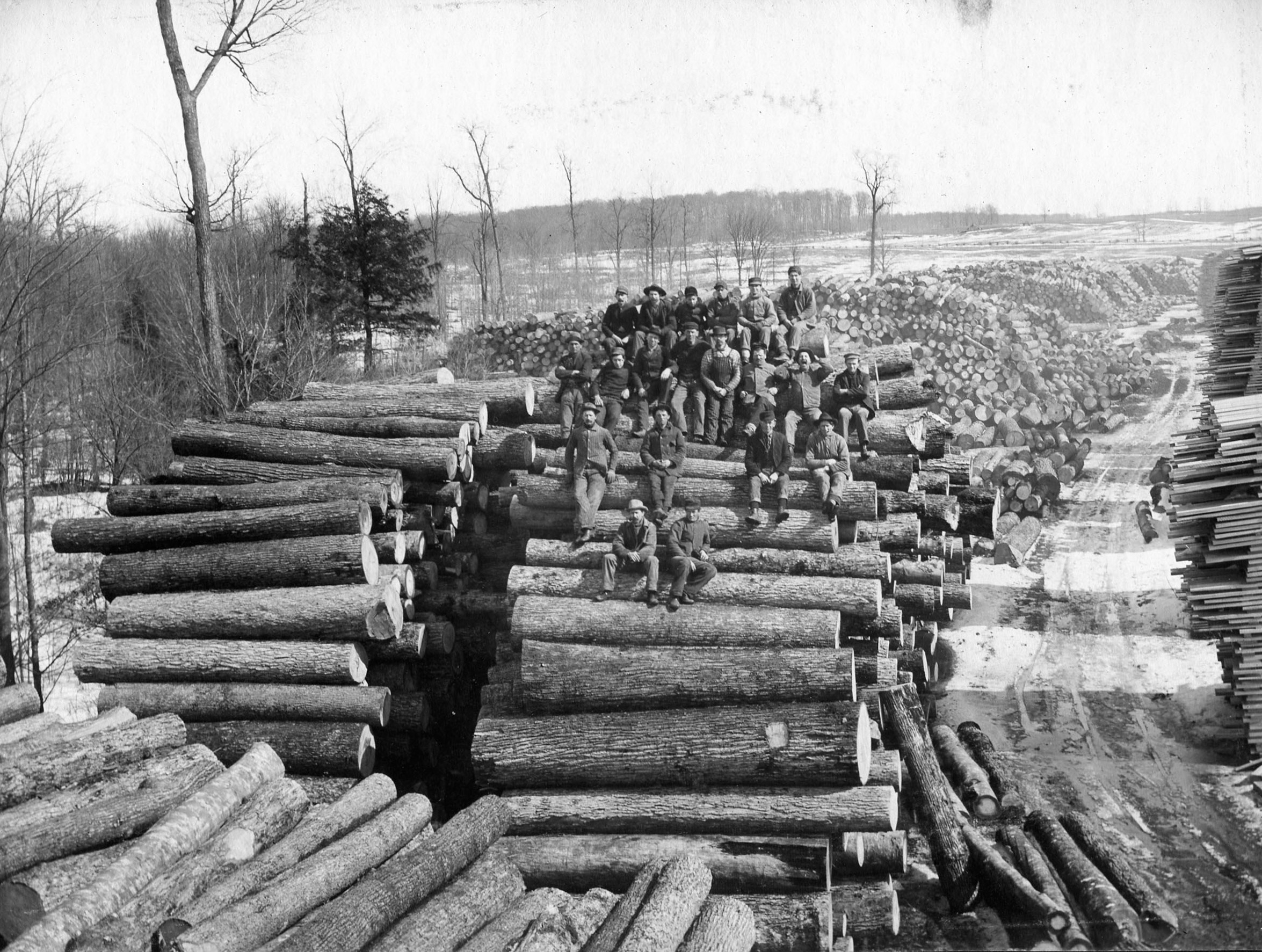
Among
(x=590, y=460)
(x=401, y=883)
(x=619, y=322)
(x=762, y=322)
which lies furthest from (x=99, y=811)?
(x=762, y=322)

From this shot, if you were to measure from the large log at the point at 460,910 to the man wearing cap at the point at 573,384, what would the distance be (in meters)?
7.22

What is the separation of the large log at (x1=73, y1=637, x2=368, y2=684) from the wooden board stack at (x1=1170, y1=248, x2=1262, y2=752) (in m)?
11.5

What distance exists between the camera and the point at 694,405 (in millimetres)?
16531

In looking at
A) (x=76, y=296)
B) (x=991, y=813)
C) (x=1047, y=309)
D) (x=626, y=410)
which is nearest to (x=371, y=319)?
(x=76, y=296)

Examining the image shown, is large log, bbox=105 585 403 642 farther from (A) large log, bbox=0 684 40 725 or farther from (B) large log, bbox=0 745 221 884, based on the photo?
(B) large log, bbox=0 745 221 884

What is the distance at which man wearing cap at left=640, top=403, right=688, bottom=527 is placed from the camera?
14781 mm

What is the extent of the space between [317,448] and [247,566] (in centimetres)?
253

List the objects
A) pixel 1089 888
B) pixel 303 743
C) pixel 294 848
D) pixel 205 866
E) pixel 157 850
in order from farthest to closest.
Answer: pixel 303 743, pixel 1089 888, pixel 294 848, pixel 205 866, pixel 157 850

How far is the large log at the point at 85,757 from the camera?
10.9m

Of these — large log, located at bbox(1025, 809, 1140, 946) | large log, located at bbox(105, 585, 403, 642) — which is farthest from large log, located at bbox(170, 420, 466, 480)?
large log, located at bbox(1025, 809, 1140, 946)

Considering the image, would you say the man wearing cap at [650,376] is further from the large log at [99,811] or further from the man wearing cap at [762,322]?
the large log at [99,811]

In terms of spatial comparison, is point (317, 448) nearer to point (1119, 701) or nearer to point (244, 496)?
point (244, 496)

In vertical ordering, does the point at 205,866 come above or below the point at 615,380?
below

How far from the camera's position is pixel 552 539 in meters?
15.1
